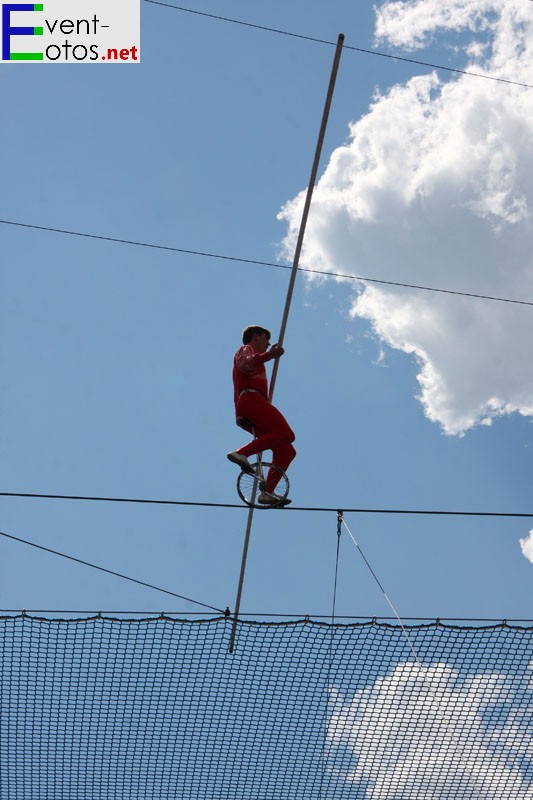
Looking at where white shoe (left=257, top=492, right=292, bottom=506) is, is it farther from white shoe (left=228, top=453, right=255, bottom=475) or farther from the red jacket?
the red jacket

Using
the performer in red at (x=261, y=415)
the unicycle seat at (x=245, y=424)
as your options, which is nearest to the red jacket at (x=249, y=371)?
the performer in red at (x=261, y=415)

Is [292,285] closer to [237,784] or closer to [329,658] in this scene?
[329,658]

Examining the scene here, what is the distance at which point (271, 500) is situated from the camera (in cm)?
500

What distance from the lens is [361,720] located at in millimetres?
5355

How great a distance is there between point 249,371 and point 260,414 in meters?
0.26

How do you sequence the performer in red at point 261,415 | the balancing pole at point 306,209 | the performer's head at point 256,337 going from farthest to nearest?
the performer's head at point 256,337, the performer in red at point 261,415, the balancing pole at point 306,209

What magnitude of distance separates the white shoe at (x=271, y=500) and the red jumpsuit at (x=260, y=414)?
36 millimetres

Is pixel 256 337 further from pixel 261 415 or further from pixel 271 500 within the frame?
pixel 271 500

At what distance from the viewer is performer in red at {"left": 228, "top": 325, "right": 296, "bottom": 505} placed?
16.1ft

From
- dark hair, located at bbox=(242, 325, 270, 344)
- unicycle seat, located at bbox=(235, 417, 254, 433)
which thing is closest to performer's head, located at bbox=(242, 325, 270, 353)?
dark hair, located at bbox=(242, 325, 270, 344)

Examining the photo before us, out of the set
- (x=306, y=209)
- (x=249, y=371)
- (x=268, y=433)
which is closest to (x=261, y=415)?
(x=268, y=433)

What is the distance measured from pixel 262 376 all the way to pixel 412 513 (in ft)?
3.84

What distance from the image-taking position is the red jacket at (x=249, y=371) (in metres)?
4.98

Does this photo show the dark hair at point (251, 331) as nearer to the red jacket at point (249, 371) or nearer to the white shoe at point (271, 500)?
the red jacket at point (249, 371)
